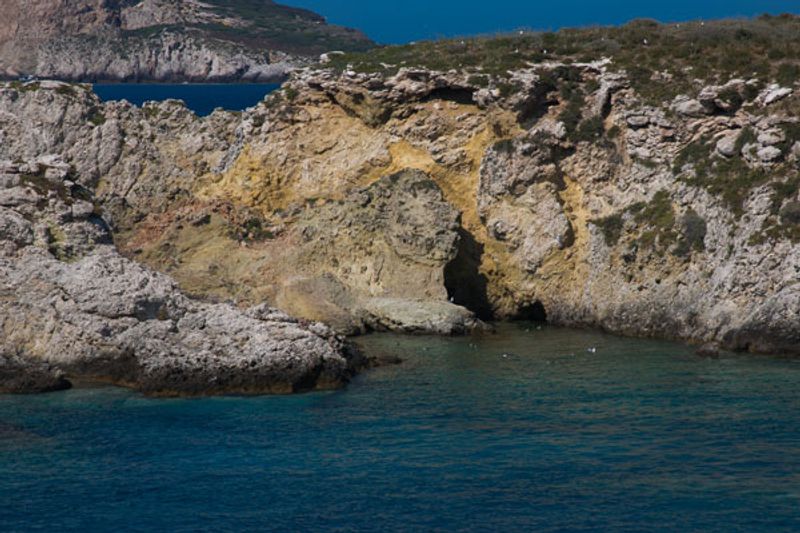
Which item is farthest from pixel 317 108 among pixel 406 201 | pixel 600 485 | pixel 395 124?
pixel 600 485

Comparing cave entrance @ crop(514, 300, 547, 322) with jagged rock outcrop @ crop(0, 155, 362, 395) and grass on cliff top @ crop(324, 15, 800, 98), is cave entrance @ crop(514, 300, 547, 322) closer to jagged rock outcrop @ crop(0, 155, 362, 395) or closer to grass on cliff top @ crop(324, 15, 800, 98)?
grass on cliff top @ crop(324, 15, 800, 98)

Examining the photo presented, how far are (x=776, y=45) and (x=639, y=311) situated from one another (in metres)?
13.0

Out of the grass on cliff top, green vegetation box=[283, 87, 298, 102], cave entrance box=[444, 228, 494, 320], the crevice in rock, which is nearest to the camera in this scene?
cave entrance box=[444, 228, 494, 320]

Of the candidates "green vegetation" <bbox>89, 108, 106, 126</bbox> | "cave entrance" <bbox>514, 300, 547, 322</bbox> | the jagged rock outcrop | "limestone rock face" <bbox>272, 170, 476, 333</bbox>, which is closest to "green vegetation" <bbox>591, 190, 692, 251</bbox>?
"cave entrance" <bbox>514, 300, 547, 322</bbox>

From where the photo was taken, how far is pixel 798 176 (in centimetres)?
4781

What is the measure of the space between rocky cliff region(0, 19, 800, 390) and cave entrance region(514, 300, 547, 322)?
0.08 m

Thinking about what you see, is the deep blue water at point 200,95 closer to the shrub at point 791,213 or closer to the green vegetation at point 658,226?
the green vegetation at point 658,226

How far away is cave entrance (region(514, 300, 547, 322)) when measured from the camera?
52344 millimetres

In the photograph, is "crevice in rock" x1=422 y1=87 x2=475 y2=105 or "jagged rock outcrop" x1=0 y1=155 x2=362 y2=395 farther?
"crevice in rock" x1=422 y1=87 x2=475 y2=105

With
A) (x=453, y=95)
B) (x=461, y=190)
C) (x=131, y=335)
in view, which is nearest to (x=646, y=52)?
(x=453, y=95)

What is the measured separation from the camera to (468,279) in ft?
173

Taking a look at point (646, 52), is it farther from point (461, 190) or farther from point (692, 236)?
point (692, 236)

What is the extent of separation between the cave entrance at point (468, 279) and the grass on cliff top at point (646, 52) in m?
6.93

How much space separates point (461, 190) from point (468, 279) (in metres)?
3.64
